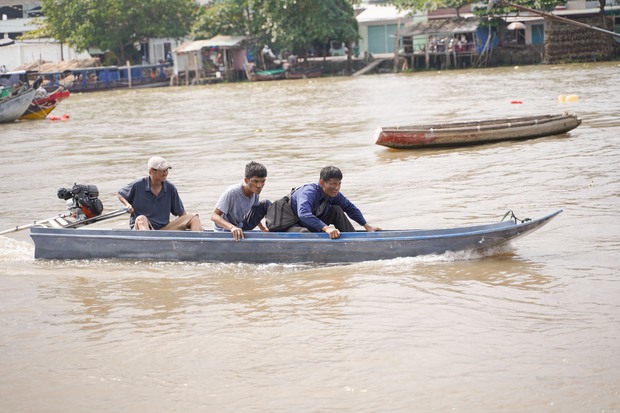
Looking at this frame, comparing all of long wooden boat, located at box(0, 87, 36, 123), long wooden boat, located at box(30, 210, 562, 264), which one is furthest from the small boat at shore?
long wooden boat, located at box(30, 210, 562, 264)

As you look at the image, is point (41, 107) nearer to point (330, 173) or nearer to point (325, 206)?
point (325, 206)

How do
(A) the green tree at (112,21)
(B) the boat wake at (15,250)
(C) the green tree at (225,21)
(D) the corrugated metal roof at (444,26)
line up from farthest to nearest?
(A) the green tree at (112,21)
(C) the green tree at (225,21)
(D) the corrugated metal roof at (444,26)
(B) the boat wake at (15,250)

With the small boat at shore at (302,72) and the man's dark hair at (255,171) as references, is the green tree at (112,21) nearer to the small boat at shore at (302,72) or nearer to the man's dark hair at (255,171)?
the small boat at shore at (302,72)

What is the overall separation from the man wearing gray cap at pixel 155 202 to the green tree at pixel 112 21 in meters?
38.2

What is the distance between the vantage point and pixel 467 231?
23.6 ft

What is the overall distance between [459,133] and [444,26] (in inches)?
1076

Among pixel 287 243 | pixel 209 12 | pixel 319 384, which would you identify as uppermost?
pixel 209 12

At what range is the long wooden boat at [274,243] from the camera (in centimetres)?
718

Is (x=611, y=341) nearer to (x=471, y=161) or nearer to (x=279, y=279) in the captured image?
(x=279, y=279)

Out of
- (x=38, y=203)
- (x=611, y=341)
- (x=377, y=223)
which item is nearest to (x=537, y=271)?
(x=611, y=341)

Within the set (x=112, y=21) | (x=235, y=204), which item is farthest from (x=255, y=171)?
(x=112, y=21)

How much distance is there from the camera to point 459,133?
14.4 m

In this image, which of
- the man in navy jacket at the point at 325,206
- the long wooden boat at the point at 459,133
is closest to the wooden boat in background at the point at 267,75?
the long wooden boat at the point at 459,133

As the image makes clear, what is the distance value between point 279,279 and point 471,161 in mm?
6754
